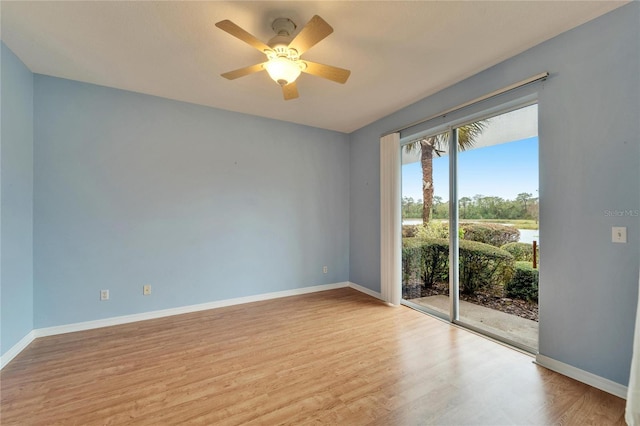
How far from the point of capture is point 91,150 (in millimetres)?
3043

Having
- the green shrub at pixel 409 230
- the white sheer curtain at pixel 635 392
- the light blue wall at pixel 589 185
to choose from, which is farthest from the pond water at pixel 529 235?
the green shrub at pixel 409 230

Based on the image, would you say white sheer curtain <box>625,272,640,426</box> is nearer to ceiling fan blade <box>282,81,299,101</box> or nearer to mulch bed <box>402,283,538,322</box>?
mulch bed <box>402,283,538,322</box>

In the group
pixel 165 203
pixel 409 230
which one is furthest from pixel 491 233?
pixel 165 203

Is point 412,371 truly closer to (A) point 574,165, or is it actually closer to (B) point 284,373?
(B) point 284,373

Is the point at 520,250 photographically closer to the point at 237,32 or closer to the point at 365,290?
the point at 365,290

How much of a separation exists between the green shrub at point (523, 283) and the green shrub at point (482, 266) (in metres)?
0.06

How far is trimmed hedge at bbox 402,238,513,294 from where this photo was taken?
9.32ft

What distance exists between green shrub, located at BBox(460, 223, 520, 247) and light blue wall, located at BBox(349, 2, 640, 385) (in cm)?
39

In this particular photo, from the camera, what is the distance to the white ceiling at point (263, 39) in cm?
192

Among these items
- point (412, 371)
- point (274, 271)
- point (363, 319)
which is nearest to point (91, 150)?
point (274, 271)

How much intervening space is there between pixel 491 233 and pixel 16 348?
15.8 ft

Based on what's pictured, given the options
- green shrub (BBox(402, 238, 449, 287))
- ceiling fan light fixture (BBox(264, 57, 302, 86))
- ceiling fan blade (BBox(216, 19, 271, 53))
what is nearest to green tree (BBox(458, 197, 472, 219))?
green shrub (BBox(402, 238, 449, 287))

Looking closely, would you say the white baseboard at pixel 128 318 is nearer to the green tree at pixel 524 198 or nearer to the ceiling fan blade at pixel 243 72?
the ceiling fan blade at pixel 243 72

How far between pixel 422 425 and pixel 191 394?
1.61 m
